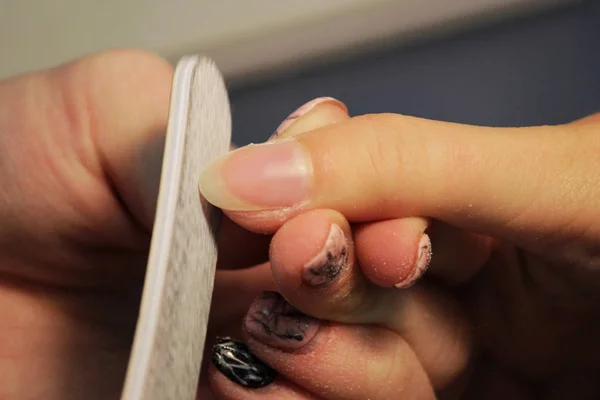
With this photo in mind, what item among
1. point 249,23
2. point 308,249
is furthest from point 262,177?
point 249,23

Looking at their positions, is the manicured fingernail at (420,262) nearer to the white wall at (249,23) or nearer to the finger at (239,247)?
the finger at (239,247)

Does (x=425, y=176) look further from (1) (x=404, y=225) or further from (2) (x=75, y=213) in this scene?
(2) (x=75, y=213)

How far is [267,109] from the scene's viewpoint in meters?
0.64

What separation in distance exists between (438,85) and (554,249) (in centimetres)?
34

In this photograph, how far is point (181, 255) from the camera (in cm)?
21

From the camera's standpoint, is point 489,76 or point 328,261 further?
point 489,76

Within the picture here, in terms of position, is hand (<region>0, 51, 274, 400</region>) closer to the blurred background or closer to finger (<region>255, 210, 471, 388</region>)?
finger (<region>255, 210, 471, 388</region>)

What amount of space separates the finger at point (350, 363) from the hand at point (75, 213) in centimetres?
7

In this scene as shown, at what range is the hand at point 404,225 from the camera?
25 centimetres

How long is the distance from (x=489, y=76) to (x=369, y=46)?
0.11m

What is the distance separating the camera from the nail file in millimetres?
183

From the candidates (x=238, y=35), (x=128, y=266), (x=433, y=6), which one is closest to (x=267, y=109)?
(x=238, y=35)

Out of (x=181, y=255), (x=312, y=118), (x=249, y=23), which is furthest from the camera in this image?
(x=249, y=23)

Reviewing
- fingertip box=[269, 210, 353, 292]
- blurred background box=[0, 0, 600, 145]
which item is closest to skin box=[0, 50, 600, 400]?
fingertip box=[269, 210, 353, 292]
